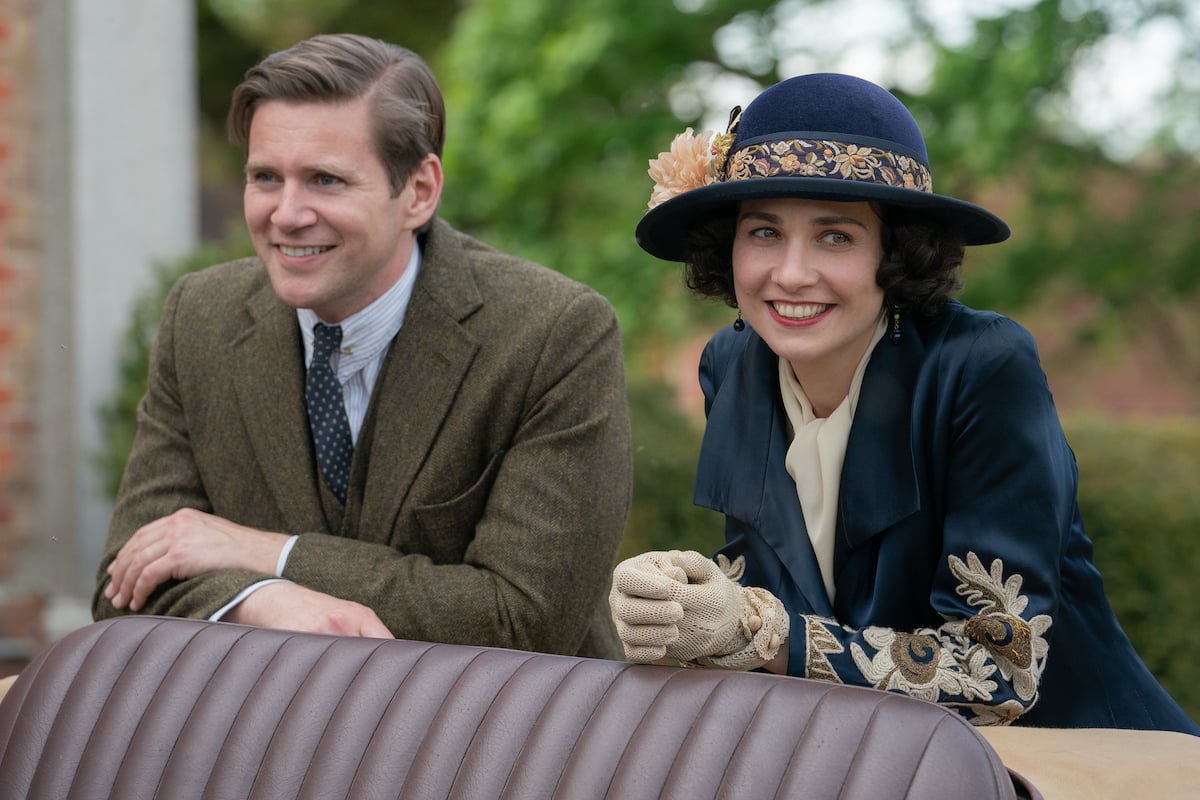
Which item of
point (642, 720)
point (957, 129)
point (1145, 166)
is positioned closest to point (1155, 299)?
point (1145, 166)

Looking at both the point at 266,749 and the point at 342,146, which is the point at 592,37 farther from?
the point at 266,749

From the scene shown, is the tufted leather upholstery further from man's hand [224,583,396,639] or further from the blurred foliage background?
the blurred foliage background

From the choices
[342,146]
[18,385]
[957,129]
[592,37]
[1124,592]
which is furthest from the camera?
[592,37]

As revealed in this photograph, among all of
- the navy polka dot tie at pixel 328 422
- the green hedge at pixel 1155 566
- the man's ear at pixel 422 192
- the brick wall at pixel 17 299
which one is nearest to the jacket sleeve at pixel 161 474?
the navy polka dot tie at pixel 328 422

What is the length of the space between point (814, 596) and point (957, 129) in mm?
5277

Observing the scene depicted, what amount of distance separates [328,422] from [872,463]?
1.21 m

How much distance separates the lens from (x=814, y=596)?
2.19 meters

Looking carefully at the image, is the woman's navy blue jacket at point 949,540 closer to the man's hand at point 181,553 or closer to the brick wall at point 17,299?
the man's hand at point 181,553

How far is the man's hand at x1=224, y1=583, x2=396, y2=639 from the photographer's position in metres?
2.55

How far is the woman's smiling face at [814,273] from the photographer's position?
2096 mm

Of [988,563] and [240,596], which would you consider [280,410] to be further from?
[988,563]

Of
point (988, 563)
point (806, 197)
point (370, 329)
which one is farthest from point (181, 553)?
point (988, 563)

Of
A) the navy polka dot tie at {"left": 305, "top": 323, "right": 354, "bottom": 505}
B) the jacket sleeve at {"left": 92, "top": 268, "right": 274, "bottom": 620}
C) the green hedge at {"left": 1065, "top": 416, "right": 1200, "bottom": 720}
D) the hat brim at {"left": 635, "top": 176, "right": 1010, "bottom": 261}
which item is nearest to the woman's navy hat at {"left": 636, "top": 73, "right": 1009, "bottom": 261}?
the hat brim at {"left": 635, "top": 176, "right": 1010, "bottom": 261}

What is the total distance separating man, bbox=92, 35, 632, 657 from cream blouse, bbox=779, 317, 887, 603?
61 cm
